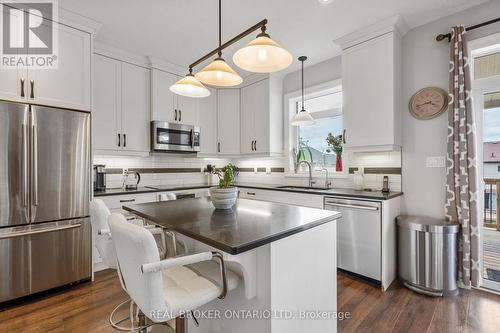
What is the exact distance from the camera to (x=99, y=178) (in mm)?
3170

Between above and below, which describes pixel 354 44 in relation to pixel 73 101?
above

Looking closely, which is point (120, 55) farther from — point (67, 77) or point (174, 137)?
point (174, 137)

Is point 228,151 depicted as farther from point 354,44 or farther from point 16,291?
point 16,291

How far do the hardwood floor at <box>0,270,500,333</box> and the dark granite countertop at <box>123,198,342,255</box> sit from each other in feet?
3.30

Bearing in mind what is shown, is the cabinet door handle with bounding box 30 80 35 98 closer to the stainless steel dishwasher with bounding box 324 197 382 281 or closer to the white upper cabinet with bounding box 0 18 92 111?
the white upper cabinet with bounding box 0 18 92 111

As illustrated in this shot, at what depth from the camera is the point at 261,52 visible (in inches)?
63.8

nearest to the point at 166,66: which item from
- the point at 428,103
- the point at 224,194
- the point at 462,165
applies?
the point at 224,194

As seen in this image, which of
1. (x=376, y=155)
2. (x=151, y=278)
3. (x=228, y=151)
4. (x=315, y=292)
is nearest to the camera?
(x=151, y=278)

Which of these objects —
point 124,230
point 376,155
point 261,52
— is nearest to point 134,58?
point 261,52

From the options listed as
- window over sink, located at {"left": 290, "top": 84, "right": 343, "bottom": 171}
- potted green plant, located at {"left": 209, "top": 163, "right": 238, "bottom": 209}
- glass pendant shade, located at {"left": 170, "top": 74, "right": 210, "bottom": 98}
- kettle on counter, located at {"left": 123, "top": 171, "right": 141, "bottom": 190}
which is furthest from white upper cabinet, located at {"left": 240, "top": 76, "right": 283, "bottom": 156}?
potted green plant, located at {"left": 209, "top": 163, "right": 238, "bottom": 209}

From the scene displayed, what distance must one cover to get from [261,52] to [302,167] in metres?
2.64

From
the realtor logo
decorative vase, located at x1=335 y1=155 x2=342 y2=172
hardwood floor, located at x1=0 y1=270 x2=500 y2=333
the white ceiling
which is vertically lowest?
hardwood floor, located at x1=0 y1=270 x2=500 y2=333

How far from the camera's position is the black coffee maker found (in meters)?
3.14

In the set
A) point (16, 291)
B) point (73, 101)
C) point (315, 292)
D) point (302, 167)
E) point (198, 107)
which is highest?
point (198, 107)
